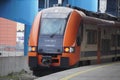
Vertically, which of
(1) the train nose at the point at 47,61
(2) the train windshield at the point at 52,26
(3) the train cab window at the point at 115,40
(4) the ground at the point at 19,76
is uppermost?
(2) the train windshield at the point at 52,26

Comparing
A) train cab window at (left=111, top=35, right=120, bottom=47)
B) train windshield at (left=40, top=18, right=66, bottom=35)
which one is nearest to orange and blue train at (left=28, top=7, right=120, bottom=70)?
train windshield at (left=40, top=18, right=66, bottom=35)

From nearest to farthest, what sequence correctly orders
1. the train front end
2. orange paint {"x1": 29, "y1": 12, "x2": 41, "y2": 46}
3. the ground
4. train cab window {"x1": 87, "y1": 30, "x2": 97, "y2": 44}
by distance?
the train front end
orange paint {"x1": 29, "y1": 12, "x2": 41, "y2": 46}
the ground
train cab window {"x1": 87, "y1": 30, "x2": 97, "y2": 44}

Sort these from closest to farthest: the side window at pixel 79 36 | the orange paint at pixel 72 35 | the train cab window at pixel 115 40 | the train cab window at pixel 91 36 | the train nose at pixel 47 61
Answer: the train nose at pixel 47 61 < the orange paint at pixel 72 35 < the side window at pixel 79 36 < the train cab window at pixel 91 36 < the train cab window at pixel 115 40

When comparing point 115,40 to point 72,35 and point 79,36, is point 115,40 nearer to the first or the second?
point 79,36

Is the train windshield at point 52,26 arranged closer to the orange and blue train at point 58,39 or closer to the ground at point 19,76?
the orange and blue train at point 58,39

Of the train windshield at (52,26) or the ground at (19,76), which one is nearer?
the train windshield at (52,26)

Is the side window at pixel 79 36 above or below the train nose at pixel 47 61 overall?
above

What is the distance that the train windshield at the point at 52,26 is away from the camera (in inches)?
829

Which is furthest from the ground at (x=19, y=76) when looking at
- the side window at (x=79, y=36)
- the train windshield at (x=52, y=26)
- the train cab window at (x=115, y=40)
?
the train cab window at (x=115, y=40)

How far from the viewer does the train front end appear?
20594mm

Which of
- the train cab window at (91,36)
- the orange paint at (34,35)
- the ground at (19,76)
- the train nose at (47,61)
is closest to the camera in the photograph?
the train nose at (47,61)

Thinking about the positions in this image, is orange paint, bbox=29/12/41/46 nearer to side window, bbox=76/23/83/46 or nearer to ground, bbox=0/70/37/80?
ground, bbox=0/70/37/80

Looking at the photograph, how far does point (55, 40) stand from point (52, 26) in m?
0.69

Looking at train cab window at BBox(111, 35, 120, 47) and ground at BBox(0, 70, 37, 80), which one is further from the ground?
train cab window at BBox(111, 35, 120, 47)
